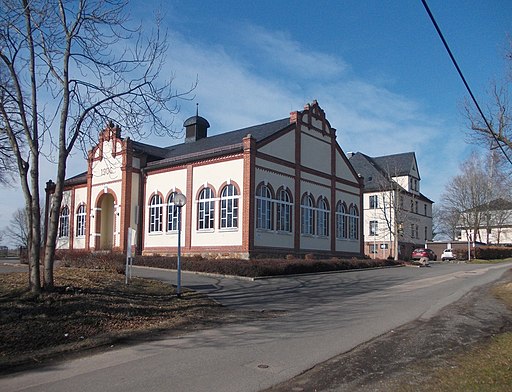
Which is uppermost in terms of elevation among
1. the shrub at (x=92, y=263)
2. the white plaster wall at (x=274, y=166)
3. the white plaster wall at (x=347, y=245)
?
the white plaster wall at (x=274, y=166)

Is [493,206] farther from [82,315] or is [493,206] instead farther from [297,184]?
[82,315]

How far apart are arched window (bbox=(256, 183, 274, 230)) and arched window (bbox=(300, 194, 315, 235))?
351cm

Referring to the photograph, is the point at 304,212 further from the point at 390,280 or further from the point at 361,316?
the point at 361,316

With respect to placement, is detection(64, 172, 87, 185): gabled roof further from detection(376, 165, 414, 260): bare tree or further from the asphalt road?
detection(376, 165, 414, 260): bare tree

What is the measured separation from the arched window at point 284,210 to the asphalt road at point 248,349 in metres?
14.8

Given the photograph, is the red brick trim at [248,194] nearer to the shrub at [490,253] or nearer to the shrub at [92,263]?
the shrub at [92,263]

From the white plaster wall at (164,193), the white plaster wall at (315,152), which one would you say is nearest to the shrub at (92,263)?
the white plaster wall at (164,193)

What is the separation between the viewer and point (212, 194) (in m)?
32.0

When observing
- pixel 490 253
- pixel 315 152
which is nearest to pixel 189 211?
pixel 315 152

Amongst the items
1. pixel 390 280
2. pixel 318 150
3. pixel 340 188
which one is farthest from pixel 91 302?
pixel 340 188

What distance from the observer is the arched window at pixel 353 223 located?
4109cm

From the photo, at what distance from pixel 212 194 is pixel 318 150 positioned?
Answer: 9.55 metres

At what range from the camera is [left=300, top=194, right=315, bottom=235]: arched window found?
3475 cm

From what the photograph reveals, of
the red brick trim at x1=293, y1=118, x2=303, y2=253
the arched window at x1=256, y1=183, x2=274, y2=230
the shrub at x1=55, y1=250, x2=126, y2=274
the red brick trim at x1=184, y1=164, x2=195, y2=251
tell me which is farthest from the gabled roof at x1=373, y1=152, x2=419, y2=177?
the shrub at x1=55, y1=250, x2=126, y2=274
